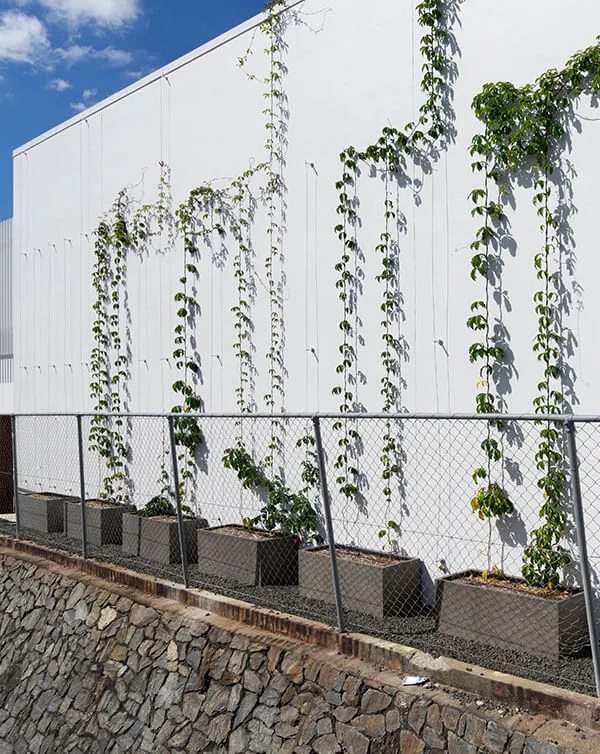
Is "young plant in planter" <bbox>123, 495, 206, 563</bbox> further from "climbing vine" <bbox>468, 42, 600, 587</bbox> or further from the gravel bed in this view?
"climbing vine" <bbox>468, 42, 600, 587</bbox>

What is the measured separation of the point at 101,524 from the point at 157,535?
4.24 feet

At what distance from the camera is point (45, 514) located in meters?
10.1

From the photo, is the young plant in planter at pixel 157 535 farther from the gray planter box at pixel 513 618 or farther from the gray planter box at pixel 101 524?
the gray planter box at pixel 513 618

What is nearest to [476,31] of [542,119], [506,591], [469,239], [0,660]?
[542,119]

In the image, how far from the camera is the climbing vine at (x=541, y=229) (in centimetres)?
580

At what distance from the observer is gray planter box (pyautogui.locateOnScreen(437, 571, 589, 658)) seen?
511 cm

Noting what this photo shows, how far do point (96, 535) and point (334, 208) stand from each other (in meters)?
4.74

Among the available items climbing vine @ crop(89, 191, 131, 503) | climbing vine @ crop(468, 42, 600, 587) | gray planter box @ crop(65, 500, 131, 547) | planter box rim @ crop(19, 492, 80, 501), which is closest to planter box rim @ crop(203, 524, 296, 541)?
gray planter box @ crop(65, 500, 131, 547)

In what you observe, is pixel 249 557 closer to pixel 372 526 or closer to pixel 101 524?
pixel 372 526

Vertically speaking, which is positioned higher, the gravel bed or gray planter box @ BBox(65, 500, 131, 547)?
gray planter box @ BBox(65, 500, 131, 547)

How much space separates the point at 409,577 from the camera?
6.42 meters

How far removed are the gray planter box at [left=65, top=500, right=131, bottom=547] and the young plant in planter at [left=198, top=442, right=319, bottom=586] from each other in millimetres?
1839

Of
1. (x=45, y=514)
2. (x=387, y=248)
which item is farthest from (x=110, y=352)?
(x=387, y=248)

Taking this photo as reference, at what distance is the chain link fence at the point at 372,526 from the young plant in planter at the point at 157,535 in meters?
0.02
